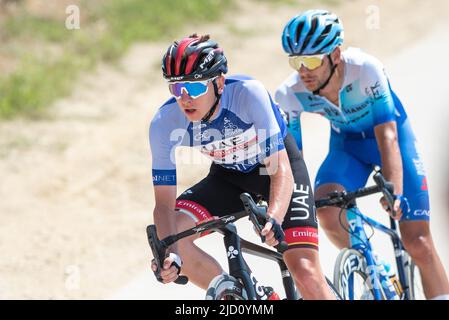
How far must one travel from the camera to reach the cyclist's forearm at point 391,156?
5.43 m

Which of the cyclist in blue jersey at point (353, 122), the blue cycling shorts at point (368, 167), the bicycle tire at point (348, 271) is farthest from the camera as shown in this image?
the blue cycling shorts at point (368, 167)

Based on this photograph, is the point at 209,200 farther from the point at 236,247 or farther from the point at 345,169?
the point at 345,169

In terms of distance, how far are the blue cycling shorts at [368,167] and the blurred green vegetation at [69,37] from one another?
5893 mm

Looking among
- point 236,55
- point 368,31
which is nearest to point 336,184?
point 236,55

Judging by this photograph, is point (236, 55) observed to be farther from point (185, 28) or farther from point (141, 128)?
point (141, 128)

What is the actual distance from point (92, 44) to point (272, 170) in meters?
8.59

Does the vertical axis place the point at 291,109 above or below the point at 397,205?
above

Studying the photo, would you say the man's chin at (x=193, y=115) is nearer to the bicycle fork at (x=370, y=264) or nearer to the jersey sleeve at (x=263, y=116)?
the jersey sleeve at (x=263, y=116)

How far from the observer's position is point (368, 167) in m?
6.09

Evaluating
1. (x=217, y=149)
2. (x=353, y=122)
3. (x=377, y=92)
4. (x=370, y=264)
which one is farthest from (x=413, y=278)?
(x=217, y=149)

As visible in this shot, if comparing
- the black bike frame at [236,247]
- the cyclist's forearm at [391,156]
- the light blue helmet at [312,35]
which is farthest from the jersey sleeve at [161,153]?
the cyclist's forearm at [391,156]

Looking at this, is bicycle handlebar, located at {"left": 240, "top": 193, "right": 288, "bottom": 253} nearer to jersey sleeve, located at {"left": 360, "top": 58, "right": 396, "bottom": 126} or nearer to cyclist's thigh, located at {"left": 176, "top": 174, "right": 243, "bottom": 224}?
cyclist's thigh, located at {"left": 176, "top": 174, "right": 243, "bottom": 224}

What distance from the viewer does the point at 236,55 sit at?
42.0ft

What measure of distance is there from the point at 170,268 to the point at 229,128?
2.88 ft
